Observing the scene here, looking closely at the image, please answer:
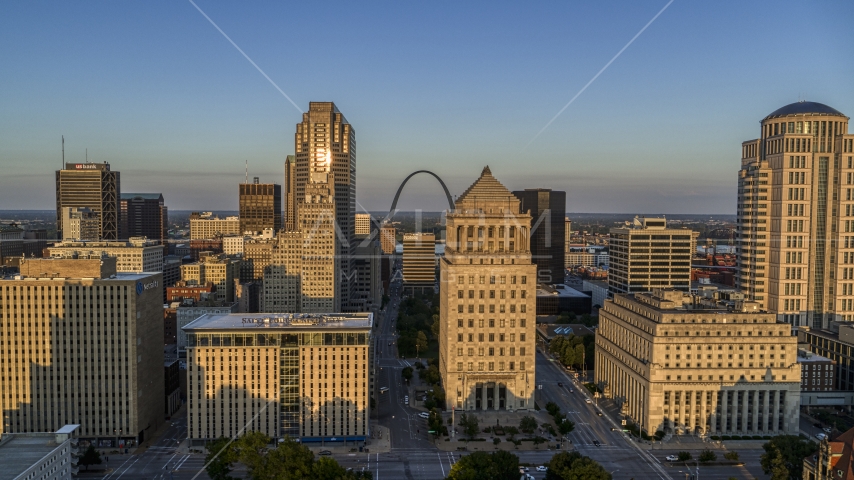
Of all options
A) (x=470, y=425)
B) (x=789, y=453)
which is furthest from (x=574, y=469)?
(x=789, y=453)

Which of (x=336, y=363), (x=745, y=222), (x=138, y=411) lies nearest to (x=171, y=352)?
(x=138, y=411)

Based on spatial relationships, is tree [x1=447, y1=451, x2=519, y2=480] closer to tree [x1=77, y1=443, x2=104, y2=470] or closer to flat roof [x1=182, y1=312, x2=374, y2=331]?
flat roof [x1=182, y1=312, x2=374, y2=331]

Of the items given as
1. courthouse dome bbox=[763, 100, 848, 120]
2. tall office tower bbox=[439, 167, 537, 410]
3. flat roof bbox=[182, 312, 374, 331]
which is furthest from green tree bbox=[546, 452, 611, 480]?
courthouse dome bbox=[763, 100, 848, 120]

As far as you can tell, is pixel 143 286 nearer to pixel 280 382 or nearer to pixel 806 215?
pixel 280 382

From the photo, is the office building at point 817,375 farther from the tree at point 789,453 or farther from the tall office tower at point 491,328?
the tall office tower at point 491,328

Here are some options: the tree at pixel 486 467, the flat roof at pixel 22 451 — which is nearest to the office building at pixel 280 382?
the flat roof at pixel 22 451

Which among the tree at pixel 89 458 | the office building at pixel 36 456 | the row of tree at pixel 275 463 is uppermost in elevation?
the office building at pixel 36 456
